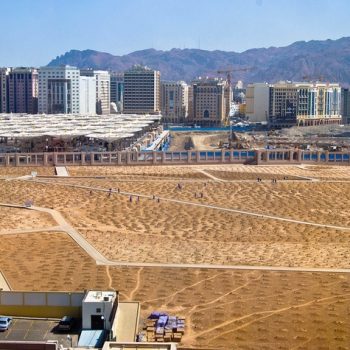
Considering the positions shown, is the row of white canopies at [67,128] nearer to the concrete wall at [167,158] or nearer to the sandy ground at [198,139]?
the concrete wall at [167,158]

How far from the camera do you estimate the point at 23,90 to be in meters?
136

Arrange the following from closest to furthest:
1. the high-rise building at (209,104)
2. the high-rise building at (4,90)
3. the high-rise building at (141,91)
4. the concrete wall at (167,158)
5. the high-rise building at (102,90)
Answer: the concrete wall at (167,158)
the high-rise building at (4,90)
the high-rise building at (141,91)
the high-rise building at (209,104)
the high-rise building at (102,90)

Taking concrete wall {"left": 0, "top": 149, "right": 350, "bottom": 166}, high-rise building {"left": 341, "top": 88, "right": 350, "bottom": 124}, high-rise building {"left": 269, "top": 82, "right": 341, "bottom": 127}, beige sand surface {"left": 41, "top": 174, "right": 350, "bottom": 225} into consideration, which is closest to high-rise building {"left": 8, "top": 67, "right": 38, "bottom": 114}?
high-rise building {"left": 269, "top": 82, "right": 341, "bottom": 127}

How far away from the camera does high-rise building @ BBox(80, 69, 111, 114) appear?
14662 centimetres

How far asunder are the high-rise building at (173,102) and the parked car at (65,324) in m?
139

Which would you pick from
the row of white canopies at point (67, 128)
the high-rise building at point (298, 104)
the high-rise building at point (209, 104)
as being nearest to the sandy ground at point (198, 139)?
the row of white canopies at point (67, 128)

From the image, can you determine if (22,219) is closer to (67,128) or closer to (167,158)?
(167,158)

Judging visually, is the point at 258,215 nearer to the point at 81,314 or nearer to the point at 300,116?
Answer: the point at 81,314

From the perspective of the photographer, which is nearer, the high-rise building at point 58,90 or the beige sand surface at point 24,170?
the beige sand surface at point 24,170

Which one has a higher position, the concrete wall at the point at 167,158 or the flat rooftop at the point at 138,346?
the flat rooftop at the point at 138,346

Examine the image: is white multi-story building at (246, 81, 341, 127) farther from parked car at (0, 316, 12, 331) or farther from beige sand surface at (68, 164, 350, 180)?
parked car at (0, 316, 12, 331)

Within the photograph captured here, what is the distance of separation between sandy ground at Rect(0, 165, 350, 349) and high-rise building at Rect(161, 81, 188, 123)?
351 ft

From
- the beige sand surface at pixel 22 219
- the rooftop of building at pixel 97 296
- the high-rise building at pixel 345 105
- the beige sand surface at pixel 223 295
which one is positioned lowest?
the beige sand surface at pixel 223 295

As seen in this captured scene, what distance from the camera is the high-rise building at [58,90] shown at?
125750mm
